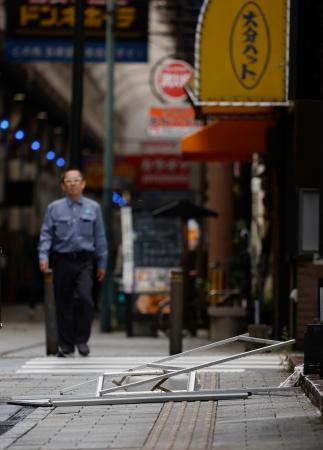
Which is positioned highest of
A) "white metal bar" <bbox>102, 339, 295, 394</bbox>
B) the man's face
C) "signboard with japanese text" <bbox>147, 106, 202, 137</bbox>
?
"signboard with japanese text" <bbox>147, 106, 202, 137</bbox>

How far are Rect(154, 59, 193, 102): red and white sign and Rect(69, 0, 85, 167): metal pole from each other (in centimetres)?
1374

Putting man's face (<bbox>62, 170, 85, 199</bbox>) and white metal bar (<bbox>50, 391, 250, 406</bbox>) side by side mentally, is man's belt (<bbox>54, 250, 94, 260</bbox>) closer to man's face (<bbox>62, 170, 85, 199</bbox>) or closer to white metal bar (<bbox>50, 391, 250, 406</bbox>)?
man's face (<bbox>62, 170, 85, 199</bbox>)

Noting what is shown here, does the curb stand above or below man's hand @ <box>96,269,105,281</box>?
below

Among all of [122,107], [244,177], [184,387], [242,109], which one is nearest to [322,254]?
[184,387]

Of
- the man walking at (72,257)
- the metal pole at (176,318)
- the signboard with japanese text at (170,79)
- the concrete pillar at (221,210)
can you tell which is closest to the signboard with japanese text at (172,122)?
the signboard with japanese text at (170,79)

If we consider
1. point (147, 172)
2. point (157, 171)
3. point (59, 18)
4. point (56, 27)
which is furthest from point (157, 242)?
point (147, 172)

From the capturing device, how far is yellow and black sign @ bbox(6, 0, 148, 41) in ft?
89.8

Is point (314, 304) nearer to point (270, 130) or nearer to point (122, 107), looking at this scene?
point (270, 130)

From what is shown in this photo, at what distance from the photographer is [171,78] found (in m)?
35.4

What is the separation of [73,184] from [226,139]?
587 centimetres

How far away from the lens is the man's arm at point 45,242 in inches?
603

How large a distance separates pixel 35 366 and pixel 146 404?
384cm

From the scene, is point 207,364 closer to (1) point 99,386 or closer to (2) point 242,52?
(1) point 99,386

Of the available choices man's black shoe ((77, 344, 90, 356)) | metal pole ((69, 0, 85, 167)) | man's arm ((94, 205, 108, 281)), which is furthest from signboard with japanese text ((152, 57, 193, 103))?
man's black shoe ((77, 344, 90, 356))
